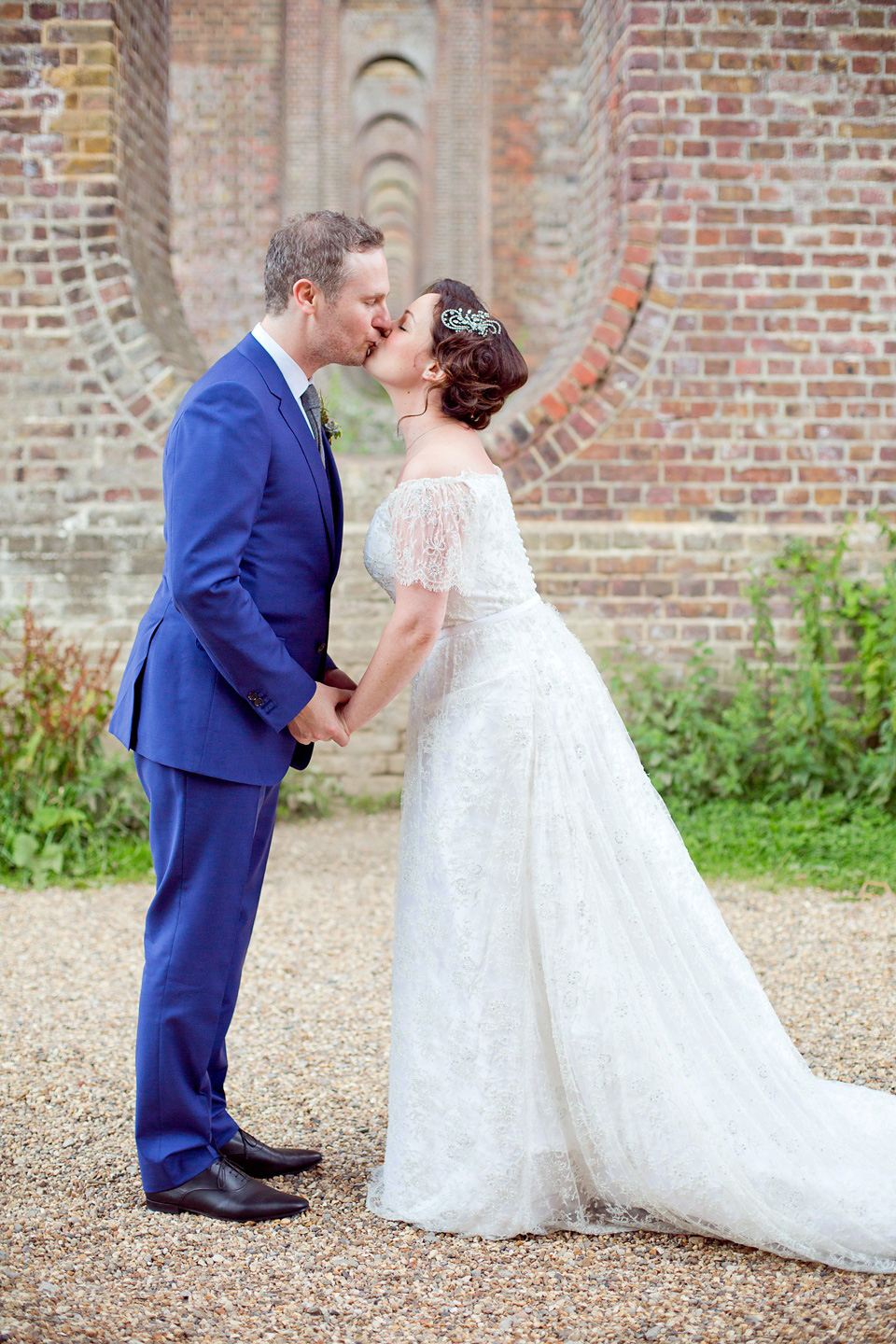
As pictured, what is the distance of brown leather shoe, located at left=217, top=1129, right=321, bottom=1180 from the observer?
235 centimetres

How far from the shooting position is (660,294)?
5.12 meters

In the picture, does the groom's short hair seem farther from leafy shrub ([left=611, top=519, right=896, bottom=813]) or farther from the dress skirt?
leafy shrub ([left=611, top=519, right=896, bottom=813])

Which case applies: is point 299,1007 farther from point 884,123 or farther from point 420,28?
point 420,28

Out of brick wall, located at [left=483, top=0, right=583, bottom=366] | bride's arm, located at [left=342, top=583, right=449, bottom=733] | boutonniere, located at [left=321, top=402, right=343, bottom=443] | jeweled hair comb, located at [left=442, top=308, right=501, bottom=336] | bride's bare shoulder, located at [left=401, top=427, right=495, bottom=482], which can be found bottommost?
bride's arm, located at [left=342, top=583, right=449, bottom=733]

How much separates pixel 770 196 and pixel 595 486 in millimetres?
1523

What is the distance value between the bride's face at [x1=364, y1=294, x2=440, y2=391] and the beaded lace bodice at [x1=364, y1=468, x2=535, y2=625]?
22 centimetres

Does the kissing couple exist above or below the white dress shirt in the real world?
below

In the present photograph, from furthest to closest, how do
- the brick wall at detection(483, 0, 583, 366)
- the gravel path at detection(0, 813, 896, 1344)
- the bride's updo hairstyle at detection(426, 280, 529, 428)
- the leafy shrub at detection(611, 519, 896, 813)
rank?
the brick wall at detection(483, 0, 583, 366) → the leafy shrub at detection(611, 519, 896, 813) → the bride's updo hairstyle at detection(426, 280, 529, 428) → the gravel path at detection(0, 813, 896, 1344)

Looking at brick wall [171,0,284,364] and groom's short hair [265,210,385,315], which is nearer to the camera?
groom's short hair [265,210,385,315]

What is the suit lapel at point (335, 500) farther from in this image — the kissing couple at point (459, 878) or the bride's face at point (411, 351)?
the bride's face at point (411, 351)

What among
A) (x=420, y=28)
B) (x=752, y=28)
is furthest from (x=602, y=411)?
(x=420, y=28)

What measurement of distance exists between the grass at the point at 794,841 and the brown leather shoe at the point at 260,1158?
2.47 m

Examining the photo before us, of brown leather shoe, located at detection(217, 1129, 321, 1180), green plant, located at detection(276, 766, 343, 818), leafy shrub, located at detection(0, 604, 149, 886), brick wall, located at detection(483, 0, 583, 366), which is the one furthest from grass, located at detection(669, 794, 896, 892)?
Answer: brick wall, located at detection(483, 0, 583, 366)

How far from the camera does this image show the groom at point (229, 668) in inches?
78.9
